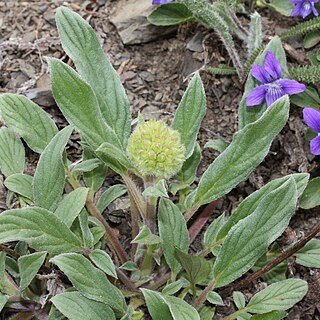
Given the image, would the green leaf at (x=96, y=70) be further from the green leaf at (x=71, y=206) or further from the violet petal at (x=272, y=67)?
the violet petal at (x=272, y=67)

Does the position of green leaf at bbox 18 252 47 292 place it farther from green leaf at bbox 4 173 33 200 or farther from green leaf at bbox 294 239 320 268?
green leaf at bbox 294 239 320 268

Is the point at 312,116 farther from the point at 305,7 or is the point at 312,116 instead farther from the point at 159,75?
the point at 159,75

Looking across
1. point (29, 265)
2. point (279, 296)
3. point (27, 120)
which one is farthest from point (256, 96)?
point (29, 265)

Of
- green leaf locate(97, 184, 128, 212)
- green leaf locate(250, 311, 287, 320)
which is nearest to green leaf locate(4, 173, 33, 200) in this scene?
green leaf locate(97, 184, 128, 212)

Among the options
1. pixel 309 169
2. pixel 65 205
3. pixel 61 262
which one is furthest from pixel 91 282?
pixel 309 169

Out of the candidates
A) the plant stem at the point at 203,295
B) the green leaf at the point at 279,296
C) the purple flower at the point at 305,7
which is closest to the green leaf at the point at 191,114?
the plant stem at the point at 203,295

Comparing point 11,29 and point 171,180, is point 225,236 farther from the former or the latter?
point 11,29

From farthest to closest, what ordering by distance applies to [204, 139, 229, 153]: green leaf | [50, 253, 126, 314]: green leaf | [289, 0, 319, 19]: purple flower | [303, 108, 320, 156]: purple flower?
[289, 0, 319, 19]: purple flower < [204, 139, 229, 153]: green leaf < [303, 108, 320, 156]: purple flower < [50, 253, 126, 314]: green leaf
